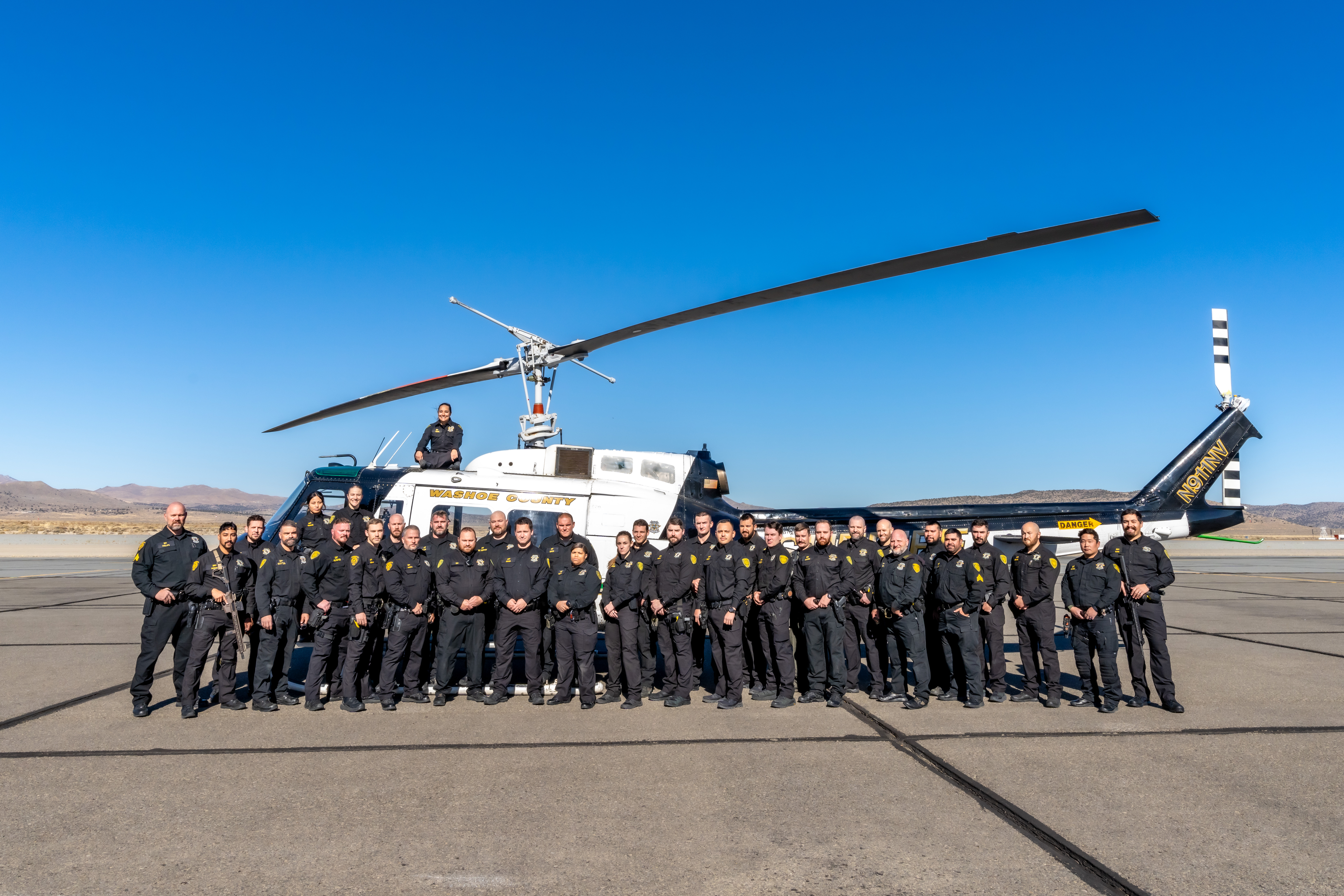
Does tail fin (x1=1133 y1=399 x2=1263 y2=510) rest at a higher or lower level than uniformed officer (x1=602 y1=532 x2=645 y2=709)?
higher

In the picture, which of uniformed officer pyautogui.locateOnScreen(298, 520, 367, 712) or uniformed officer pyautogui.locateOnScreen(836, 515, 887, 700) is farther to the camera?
uniformed officer pyautogui.locateOnScreen(836, 515, 887, 700)

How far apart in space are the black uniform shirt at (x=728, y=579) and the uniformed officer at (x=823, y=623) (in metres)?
0.52

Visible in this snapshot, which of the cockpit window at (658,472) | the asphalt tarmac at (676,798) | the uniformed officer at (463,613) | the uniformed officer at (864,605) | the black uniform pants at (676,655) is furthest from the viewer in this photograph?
the cockpit window at (658,472)

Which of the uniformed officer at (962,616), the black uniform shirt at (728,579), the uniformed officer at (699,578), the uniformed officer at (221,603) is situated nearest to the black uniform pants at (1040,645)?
the uniformed officer at (962,616)

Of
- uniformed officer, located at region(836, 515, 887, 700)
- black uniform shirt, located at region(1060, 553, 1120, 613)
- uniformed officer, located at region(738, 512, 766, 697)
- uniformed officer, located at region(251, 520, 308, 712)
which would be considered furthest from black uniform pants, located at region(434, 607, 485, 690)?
black uniform shirt, located at region(1060, 553, 1120, 613)

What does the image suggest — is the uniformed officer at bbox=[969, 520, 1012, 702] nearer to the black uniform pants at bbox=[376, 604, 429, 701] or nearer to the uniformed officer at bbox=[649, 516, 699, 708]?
the uniformed officer at bbox=[649, 516, 699, 708]

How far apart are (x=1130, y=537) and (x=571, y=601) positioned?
5248 millimetres

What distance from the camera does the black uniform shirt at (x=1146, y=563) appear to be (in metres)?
6.89

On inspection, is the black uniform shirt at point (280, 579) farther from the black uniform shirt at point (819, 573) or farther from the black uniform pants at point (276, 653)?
the black uniform shirt at point (819, 573)

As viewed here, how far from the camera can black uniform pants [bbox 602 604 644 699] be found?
273 inches

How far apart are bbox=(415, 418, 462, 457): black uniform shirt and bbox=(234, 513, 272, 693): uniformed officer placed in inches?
95.1

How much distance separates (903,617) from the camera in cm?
711

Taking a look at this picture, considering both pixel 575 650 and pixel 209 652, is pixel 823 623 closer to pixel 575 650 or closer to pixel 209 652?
pixel 575 650

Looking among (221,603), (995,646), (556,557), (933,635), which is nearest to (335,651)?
(221,603)
